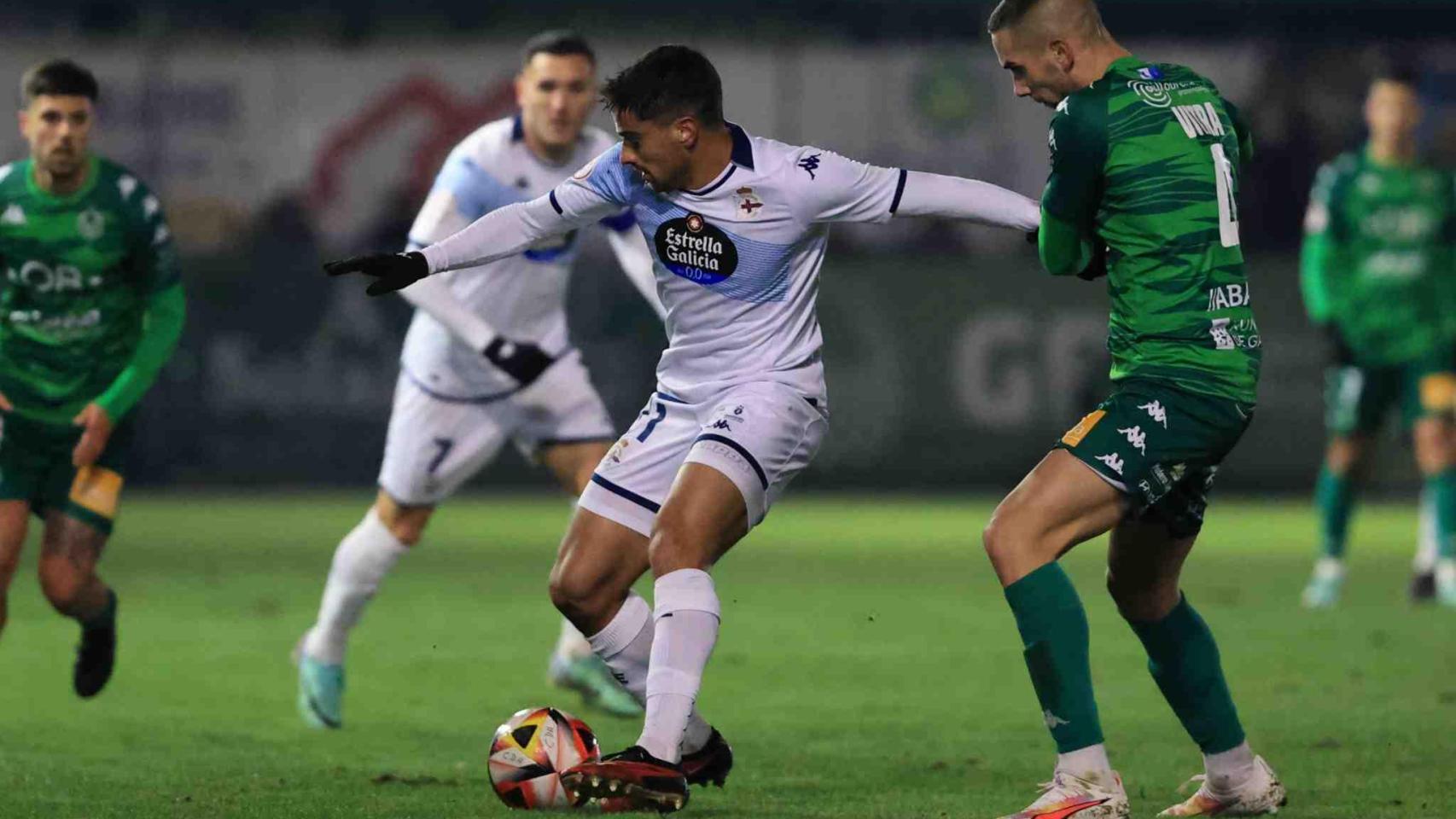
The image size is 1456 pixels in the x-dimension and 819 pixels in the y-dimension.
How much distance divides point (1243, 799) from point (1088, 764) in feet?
2.19

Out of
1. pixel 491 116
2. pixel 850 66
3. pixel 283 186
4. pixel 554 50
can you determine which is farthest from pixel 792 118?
pixel 554 50

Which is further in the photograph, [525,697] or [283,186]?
[283,186]

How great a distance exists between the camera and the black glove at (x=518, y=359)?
6.86 metres

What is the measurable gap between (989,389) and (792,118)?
12.8 ft

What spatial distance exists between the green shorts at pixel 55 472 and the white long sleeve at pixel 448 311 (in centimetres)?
121

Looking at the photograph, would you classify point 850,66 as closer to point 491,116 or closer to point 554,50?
point 491,116

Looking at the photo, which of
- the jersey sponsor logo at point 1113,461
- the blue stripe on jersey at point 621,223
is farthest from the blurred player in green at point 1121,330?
the blue stripe on jersey at point 621,223

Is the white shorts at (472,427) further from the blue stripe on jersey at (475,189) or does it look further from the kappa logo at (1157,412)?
the kappa logo at (1157,412)

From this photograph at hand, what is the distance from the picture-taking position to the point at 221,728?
7781 mm

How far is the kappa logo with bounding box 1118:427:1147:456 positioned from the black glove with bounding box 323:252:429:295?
1886mm

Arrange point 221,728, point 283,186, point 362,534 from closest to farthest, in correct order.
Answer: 1. point 221,728
2. point 362,534
3. point 283,186

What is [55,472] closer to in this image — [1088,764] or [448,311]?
[448,311]

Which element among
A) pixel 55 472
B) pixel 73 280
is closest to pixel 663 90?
pixel 73 280

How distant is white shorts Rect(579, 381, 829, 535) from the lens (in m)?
6.05
